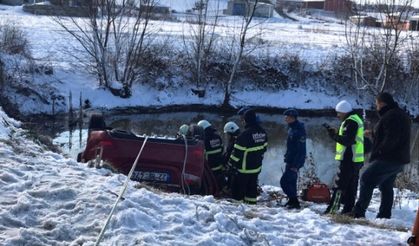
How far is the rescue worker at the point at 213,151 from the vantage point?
377 inches

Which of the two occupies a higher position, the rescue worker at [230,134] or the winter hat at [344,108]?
the winter hat at [344,108]

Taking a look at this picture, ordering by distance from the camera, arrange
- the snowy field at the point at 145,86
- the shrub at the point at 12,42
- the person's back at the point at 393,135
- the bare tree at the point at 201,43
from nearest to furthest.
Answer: the person's back at the point at 393,135, the shrub at the point at 12,42, the snowy field at the point at 145,86, the bare tree at the point at 201,43

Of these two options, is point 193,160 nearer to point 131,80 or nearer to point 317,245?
point 317,245

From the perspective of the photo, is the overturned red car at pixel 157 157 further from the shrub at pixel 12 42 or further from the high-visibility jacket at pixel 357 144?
the shrub at pixel 12 42

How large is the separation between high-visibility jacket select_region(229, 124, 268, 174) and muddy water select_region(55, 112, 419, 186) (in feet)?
13.1

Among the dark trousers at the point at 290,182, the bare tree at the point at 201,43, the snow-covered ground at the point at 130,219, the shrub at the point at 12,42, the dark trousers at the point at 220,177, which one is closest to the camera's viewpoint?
the snow-covered ground at the point at 130,219

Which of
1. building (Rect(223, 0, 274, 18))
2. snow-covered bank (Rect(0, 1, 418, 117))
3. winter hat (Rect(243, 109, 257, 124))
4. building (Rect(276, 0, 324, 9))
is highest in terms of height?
building (Rect(276, 0, 324, 9))

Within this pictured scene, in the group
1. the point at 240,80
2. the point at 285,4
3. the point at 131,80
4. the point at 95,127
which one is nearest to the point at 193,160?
the point at 95,127

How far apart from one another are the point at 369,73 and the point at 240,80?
22.0ft

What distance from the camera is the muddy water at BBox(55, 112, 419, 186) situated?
14.5m

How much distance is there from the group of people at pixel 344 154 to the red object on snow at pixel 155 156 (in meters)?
0.89

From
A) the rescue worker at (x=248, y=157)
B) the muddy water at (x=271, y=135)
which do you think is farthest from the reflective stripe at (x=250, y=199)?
the muddy water at (x=271, y=135)

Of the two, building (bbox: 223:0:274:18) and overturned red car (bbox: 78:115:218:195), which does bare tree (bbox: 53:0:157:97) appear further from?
building (bbox: 223:0:274:18)

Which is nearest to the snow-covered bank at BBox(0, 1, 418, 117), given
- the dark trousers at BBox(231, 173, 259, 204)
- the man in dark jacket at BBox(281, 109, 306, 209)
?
the dark trousers at BBox(231, 173, 259, 204)
